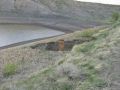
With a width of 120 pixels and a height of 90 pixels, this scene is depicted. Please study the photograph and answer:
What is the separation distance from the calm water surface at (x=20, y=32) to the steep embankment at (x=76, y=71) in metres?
8.31

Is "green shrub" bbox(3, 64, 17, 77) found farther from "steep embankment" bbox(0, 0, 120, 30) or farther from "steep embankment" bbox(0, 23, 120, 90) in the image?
"steep embankment" bbox(0, 0, 120, 30)

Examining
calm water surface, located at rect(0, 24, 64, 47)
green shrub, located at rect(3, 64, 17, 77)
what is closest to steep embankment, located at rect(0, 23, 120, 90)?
green shrub, located at rect(3, 64, 17, 77)

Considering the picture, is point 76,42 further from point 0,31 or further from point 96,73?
point 0,31

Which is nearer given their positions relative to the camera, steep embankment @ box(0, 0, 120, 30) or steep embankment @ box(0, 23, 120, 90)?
steep embankment @ box(0, 23, 120, 90)

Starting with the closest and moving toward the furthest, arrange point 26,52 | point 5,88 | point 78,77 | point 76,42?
point 78,77, point 5,88, point 26,52, point 76,42

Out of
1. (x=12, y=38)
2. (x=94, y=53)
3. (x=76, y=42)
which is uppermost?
(x=94, y=53)

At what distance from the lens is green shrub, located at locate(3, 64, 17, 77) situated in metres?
9.24

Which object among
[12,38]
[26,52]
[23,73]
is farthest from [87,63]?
[12,38]

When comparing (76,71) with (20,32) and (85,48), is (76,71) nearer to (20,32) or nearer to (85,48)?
(85,48)

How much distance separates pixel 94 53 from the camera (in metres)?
8.99

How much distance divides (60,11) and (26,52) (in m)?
9.94

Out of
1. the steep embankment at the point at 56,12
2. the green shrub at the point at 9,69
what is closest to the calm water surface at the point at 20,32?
the steep embankment at the point at 56,12

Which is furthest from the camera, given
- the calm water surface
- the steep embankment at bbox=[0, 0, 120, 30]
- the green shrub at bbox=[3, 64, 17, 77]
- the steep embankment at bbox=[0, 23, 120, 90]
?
the steep embankment at bbox=[0, 0, 120, 30]

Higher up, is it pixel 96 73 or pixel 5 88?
pixel 96 73
